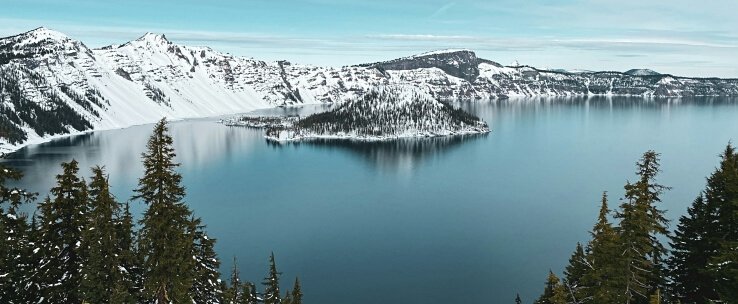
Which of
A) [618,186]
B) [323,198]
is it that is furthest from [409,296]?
[618,186]

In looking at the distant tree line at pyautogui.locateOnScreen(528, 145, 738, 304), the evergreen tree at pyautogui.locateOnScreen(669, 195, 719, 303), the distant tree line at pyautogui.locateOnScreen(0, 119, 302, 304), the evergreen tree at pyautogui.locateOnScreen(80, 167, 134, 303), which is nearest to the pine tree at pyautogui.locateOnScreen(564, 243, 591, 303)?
the distant tree line at pyautogui.locateOnScreen(528, 145, 738, 304)

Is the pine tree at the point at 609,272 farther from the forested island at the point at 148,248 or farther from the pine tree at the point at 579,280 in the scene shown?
the pine tree at the point at 579,280

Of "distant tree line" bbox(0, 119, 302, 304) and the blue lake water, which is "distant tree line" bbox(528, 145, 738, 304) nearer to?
"distant tree line" bbox(0, 119, 302, 304)

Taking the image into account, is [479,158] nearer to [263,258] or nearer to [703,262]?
[263,258]

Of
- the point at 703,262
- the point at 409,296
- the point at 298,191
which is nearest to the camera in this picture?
the point at 703,262

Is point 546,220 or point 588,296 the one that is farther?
point 546,220

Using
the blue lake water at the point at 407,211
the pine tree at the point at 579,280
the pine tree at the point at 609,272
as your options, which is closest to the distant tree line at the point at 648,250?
the pine tree at the point at 609,272
